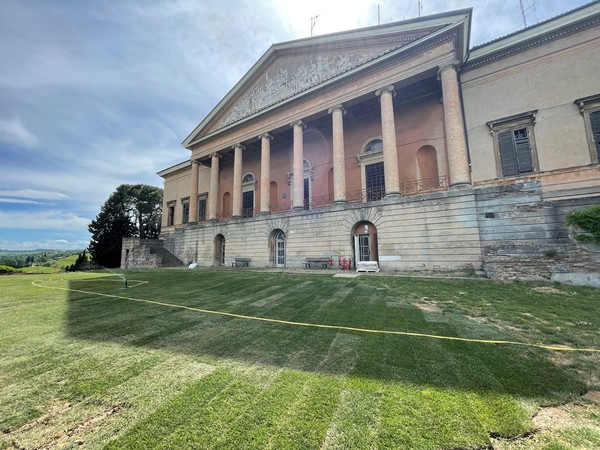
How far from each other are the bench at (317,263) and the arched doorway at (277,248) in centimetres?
300

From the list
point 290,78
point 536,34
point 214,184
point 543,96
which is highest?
point 290,78

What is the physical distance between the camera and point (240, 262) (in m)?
19.6

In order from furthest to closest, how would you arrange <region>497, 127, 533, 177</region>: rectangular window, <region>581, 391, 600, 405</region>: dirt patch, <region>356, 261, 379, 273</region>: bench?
<region>497, 127, 533, 177</region>: rectangular window < <region>356, 261, 379, 273</region>: bench < <region>581, 391, 600, 405</region>: dirt patch

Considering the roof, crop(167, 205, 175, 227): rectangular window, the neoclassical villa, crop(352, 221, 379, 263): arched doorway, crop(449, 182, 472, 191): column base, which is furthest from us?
crop(167, 205, 175, 227): rectangular window

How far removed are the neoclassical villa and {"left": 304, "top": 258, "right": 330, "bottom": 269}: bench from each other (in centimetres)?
28

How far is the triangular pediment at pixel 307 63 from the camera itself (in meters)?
14.6

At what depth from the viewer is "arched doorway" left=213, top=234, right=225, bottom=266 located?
22.1 m

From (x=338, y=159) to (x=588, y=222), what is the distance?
11.7 m

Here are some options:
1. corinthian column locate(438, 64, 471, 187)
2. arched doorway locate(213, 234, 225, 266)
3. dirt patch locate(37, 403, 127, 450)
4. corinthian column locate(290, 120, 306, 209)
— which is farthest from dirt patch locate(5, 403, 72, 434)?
arched doorway locate(213, 234, 225, 266)

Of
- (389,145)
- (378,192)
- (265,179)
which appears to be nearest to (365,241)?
(378,192)

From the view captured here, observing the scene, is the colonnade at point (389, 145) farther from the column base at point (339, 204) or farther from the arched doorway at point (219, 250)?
the arched doorway at point (219, 250)

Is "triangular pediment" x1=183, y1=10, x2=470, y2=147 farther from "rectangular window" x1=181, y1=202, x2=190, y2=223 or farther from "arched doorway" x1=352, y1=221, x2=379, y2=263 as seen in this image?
"arched doorway" x1=352, y1=221, x2=379, y2=263

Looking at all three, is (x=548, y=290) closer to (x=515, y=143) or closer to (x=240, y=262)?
(x=515, y=143)

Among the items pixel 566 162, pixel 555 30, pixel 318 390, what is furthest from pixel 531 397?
pixel 555 30
